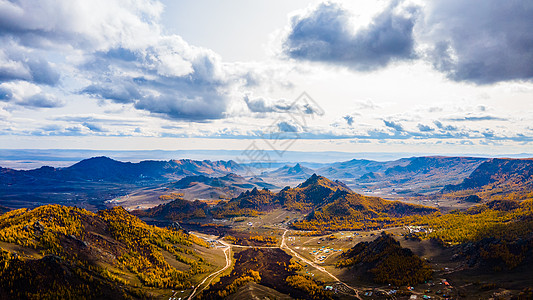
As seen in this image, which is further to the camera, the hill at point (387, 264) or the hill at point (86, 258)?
the hill at point (387, 264)

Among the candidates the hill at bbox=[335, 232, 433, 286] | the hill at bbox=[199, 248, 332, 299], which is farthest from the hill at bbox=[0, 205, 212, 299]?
the hill at bbox=[335, 232, 433, 286]

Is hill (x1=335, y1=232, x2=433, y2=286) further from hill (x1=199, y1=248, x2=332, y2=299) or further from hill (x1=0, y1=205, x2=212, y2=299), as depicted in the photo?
hill (x1=0, y1=205, x2=212, y2=299)

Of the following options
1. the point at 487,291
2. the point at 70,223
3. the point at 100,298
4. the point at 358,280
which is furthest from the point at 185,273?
the point at 487,291

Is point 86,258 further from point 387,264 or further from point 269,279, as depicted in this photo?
point 387,264

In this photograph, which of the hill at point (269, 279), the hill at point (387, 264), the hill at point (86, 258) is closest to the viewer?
the hill at point (86, 258)

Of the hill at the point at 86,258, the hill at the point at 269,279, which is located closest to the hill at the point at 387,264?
the hill at the point at 269,279

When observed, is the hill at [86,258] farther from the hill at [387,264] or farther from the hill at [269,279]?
the hill at [387,264]

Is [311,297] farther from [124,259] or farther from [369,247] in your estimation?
[124,259]

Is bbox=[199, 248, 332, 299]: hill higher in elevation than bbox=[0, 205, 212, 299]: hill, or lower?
lower
